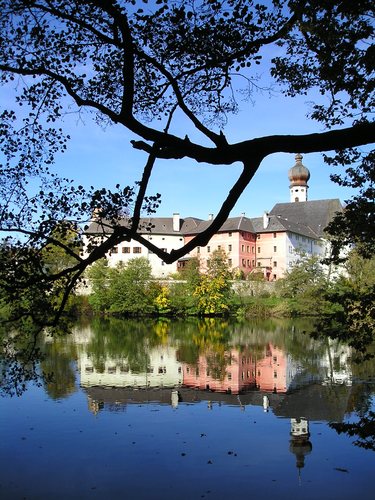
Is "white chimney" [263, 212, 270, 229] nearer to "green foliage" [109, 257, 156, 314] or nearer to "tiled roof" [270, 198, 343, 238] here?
"tiled roof" [270, 198, 343, 238]

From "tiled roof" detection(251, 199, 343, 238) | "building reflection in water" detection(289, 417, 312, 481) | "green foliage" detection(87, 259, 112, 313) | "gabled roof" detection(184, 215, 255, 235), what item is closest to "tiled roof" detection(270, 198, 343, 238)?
"tiled roof" detection(251, 199, 343, 238)

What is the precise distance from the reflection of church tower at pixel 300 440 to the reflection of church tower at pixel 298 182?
80017mm

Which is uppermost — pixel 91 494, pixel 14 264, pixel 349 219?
pixel 349 219

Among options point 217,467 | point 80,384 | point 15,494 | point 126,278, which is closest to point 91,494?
point 15,494

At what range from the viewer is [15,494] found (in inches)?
324

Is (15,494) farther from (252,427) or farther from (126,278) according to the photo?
(126,278)

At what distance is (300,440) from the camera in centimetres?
1091

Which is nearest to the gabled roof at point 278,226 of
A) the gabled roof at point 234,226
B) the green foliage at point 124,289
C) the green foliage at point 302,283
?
the gabled roof at point 234,226

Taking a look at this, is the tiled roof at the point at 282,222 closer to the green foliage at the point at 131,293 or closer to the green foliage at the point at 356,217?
the green foliage at the point at 131,293

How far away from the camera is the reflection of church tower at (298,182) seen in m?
89.3

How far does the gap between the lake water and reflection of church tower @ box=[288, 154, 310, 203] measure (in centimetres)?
7026

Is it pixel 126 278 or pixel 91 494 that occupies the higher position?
pixel 126 278

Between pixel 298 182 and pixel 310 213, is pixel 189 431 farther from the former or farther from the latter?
pixel 298 182

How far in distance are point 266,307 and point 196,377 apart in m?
37.1
